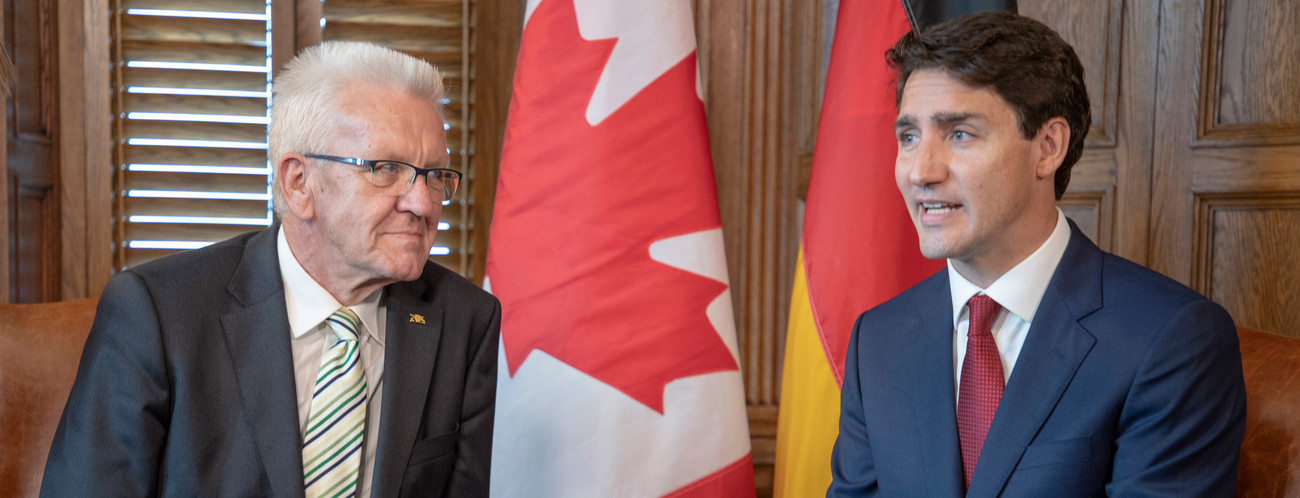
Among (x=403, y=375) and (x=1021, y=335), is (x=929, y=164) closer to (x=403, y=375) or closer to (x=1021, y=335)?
(x=1021, y=335)

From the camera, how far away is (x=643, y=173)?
6.82 ft

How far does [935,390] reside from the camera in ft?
4.60

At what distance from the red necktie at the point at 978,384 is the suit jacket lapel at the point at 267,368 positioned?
98 centimetres

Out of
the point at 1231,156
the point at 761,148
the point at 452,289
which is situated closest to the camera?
the point at 452,289

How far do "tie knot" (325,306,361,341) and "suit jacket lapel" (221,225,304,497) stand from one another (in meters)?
0.07

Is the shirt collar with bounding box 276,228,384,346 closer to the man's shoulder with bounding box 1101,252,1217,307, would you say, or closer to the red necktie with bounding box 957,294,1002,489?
the red necktie with bounding box 957,294,1002,489

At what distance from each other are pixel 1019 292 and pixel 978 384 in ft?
0.50

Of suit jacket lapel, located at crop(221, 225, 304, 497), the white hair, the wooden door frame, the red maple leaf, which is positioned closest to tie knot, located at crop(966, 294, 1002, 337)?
the red maple leaf

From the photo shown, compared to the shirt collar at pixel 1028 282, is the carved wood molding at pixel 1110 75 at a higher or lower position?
higher

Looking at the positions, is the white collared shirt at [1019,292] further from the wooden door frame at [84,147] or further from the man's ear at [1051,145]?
the wooden door frame at [84,147]

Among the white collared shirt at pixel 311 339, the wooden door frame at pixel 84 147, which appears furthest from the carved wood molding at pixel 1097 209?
the wooden door frame at pixel 84 147

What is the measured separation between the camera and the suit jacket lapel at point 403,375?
1.39m

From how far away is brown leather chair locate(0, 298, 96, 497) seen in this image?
5.00 ft

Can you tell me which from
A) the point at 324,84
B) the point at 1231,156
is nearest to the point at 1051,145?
the point at 324,84
